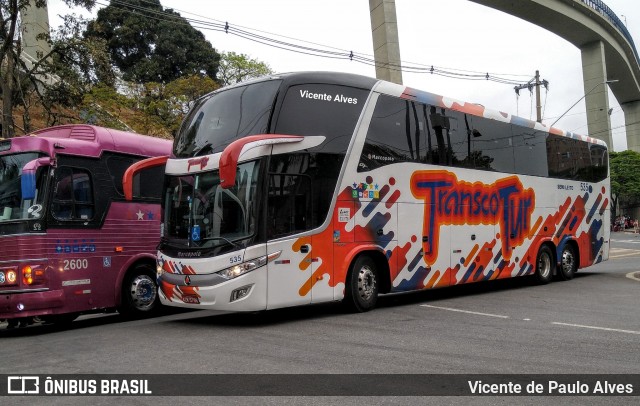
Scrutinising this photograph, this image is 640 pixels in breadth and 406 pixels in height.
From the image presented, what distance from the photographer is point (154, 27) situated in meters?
54.3

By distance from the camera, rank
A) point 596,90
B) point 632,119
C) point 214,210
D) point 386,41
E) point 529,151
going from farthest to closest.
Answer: point 632,119 < point 596,90 < point 386,41 < point 529,151 < point 214,210

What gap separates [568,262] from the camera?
54.7 feet

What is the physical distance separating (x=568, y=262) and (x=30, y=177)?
13.6m

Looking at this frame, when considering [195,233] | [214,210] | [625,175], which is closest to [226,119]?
[214,210]

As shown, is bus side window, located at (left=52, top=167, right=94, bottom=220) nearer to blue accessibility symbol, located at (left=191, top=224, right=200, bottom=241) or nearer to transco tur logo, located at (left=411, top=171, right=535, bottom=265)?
blue accessibility symbol, located at (left=191, top=224, right=200, bottom=241)

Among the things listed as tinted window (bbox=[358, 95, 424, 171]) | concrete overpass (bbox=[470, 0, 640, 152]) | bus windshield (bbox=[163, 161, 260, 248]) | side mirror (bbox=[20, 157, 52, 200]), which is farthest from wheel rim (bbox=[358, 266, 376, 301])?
concrete overpass (bbox=[470, 0, 640, 152])

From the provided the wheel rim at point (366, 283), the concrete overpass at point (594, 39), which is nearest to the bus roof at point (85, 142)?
the wheel rim at point (366, 283)

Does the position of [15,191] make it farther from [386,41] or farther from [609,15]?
[609,15]

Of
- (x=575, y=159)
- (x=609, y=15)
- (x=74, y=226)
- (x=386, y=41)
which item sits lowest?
(x=74, y=226)

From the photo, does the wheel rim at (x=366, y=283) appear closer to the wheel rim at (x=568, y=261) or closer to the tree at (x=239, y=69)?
the wheel rim at (x=568, y=261)

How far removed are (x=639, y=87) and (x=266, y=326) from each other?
64870mm

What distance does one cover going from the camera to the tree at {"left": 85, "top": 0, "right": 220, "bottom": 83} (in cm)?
5238

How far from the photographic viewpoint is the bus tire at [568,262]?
16422 mm

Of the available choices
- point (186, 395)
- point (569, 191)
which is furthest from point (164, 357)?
point (569, 191)
